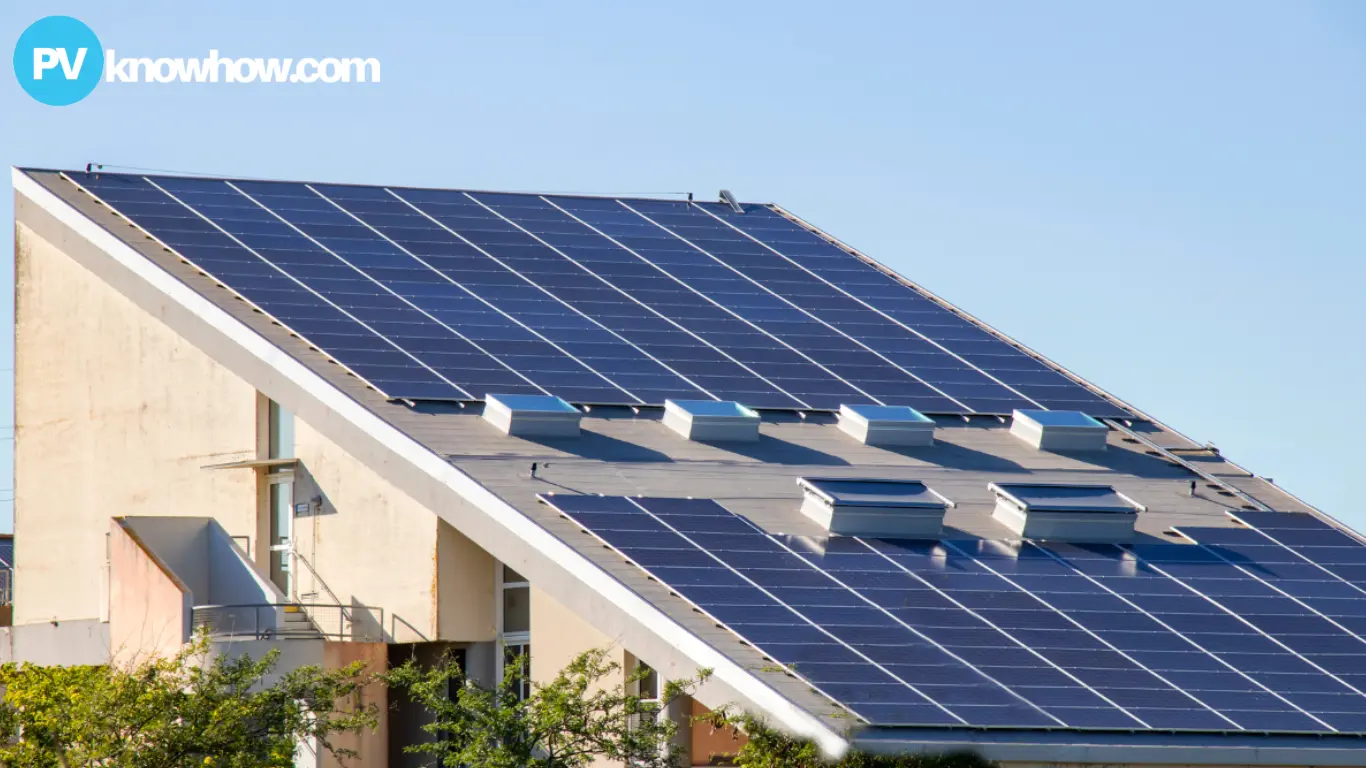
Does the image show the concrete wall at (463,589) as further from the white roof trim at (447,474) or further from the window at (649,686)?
the window at (649,686)

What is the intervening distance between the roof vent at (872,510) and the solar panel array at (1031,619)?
0.97ft

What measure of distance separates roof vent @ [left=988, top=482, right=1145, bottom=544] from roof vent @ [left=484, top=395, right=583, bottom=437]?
18.7 feet

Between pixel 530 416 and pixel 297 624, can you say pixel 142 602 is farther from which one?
pixel 530 416

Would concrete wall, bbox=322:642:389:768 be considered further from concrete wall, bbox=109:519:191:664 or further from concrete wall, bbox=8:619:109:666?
concrete wall, bbox=8:619:109:666

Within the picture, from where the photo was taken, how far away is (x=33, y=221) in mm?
35812

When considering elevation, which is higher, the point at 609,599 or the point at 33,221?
the point at 33,221

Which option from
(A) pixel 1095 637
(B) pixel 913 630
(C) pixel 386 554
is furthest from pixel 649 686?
(A) pixel 1095 637

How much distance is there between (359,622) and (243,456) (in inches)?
153

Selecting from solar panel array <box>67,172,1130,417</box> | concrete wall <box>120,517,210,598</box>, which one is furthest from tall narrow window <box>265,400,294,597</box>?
solar panel array <box>67,172,1130,417</box>

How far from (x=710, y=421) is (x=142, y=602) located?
800 centimetres

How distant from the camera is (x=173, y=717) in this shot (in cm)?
2233

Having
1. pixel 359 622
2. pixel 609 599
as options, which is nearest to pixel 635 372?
pixel 359 622

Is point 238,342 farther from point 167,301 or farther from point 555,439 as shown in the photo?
point 555,439

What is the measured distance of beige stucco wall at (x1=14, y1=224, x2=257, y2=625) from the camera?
105 ft
